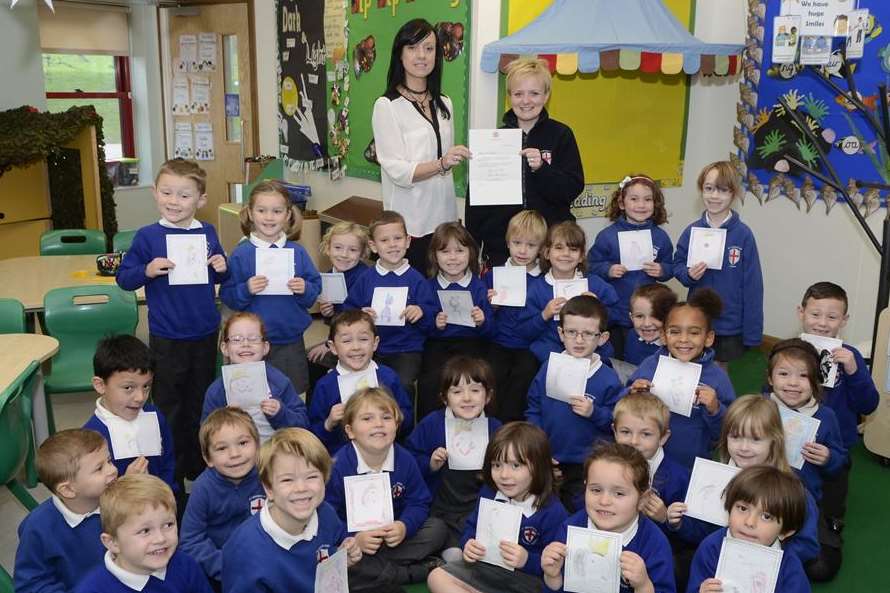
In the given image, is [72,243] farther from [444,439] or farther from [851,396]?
[851,396]

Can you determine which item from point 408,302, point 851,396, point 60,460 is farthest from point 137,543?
point 851,396

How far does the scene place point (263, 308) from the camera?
3688mm

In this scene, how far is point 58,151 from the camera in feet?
22.5

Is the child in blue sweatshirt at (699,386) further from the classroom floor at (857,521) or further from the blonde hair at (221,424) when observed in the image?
the blonde hair at (221,424)

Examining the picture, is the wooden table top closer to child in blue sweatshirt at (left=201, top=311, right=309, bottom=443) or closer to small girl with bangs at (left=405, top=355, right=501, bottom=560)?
child in blue sweatshirt at (left=201, top=311, right=309, bottom=443)

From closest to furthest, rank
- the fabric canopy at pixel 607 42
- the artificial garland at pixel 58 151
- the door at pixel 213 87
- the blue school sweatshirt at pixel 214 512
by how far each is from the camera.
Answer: the blue school sweatshirt at pixel 214 512 < the fabric canopy at pixel 607 42 < the artificial garland at pixel 58 151 < the door at pixel 213 87

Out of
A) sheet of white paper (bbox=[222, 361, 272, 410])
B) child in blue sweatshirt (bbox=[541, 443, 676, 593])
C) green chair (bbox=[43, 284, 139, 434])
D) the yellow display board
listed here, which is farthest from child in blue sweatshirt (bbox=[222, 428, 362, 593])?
the yellow display board

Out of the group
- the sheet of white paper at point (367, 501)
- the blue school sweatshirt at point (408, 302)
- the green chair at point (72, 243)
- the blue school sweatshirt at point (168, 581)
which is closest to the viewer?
the blue school sweatshirt at point (168, 581)

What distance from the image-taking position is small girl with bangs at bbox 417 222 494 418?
3.86 meters

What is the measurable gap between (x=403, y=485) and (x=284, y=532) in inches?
31.5

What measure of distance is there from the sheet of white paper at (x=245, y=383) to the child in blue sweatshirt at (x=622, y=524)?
1.30 meters

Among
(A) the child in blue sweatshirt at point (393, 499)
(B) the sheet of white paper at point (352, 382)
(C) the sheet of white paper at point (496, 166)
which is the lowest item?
(A) the child in blue sweatshirt at point (393, 499)

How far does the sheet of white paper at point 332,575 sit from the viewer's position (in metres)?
2.16

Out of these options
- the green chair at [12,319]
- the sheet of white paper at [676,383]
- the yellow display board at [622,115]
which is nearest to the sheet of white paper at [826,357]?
the sheet of white paper at [676,383]
